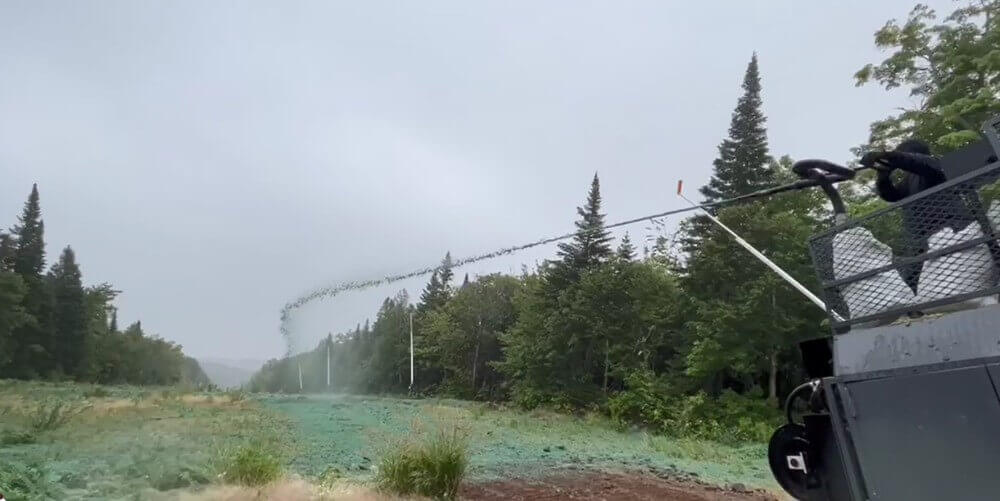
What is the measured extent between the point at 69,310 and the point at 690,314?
23052 mm

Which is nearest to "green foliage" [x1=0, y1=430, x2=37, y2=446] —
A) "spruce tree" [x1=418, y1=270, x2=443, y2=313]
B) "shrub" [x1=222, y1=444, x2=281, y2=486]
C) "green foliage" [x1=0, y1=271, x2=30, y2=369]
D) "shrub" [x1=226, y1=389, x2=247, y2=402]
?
"green foliage" [x1=0, y1=271, x2=30, y2=369]

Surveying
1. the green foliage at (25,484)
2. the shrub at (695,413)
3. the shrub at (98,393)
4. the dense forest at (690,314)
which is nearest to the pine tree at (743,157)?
the dense forest at (690,314)

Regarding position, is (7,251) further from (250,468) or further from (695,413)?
(695,413)

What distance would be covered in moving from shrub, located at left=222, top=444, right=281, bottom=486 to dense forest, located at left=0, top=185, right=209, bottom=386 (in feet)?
25.5

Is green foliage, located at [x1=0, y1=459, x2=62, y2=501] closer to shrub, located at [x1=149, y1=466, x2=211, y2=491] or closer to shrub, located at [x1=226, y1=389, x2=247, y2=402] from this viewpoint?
shrub, located at [x1=149, y1=466, x2=211, y2=491]

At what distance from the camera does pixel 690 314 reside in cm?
2902

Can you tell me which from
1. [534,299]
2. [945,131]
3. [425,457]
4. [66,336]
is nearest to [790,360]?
[945,131]

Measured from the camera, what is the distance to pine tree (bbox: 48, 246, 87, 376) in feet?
53.2

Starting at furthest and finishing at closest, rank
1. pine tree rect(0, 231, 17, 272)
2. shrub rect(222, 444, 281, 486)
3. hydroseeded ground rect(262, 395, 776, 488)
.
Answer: pine tree rect(0, 231, 17, 272) < hydroseeded ground rect(262, 395, 776, 488) < shrub rect(222, 444, 281, 486)

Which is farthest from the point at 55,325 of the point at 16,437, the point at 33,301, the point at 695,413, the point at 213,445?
the point at 695,413

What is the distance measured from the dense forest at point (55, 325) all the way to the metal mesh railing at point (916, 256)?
14314mm

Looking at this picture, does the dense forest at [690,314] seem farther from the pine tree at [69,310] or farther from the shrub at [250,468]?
the shrub at [250,468]

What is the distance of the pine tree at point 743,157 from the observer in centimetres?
2881

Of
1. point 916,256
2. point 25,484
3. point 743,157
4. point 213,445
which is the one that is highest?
point 743,157
